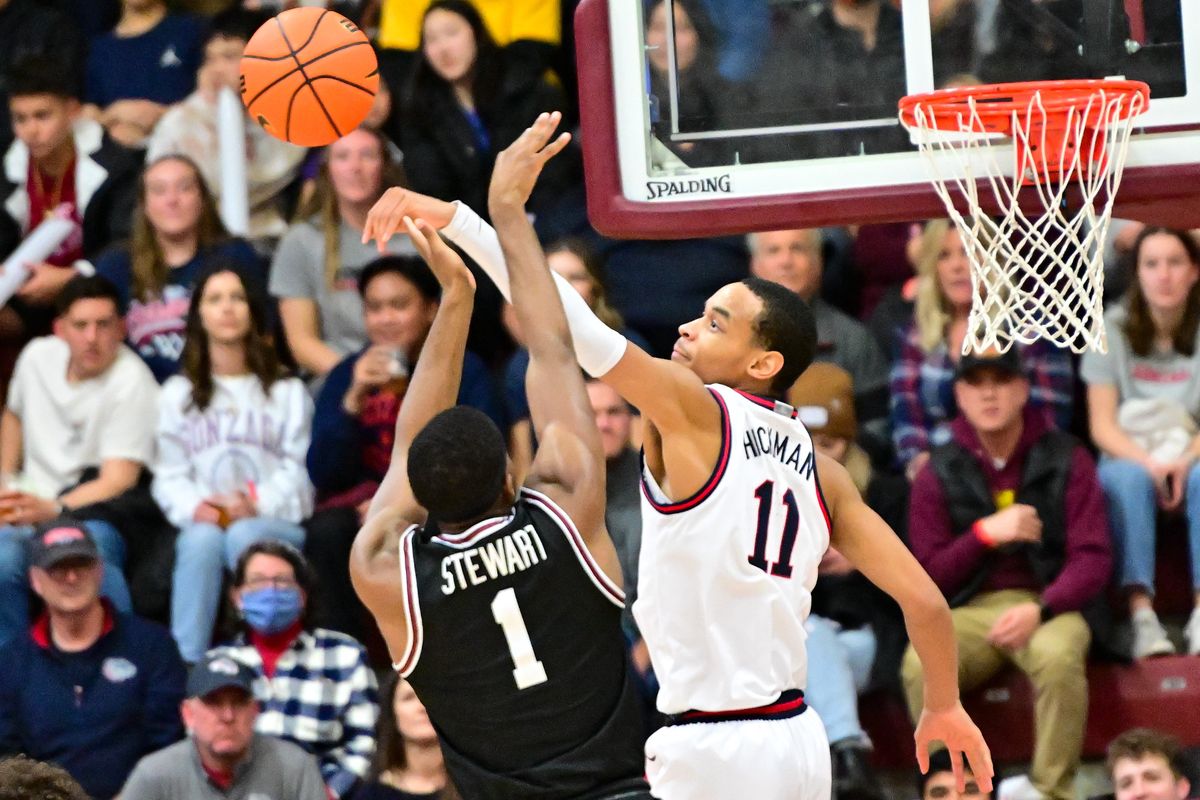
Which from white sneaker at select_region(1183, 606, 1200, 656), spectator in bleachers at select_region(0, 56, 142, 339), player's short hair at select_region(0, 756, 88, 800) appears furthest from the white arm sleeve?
spectator in bleachers at select_region(0, 56, 142, 339)

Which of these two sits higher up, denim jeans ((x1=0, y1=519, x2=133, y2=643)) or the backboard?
the backboard

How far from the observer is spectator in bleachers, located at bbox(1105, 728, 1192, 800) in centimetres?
655

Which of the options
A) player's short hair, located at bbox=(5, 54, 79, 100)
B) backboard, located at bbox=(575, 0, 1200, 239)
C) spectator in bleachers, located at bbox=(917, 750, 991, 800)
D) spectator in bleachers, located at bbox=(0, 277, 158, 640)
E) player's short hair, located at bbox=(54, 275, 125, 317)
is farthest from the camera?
player's short hair, located at bbox=(5, 54, 79, 100)

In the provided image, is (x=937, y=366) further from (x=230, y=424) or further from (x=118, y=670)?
(x=118, y=670)

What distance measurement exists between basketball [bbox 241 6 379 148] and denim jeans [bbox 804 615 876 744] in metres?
2.61

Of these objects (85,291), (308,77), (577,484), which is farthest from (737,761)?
(85,291)

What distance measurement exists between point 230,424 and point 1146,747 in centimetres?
376

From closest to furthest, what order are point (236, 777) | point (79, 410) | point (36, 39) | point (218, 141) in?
point (236, 777) < point (79, 410) < point (218, 141) < point (36, 39)

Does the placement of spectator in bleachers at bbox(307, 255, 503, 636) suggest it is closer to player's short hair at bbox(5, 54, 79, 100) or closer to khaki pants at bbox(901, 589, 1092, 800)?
khaki pants at bbox(901, 589, 1092, 800)

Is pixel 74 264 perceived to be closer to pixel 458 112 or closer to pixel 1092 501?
pixel 458 112

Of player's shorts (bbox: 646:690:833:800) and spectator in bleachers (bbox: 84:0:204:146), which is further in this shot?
spectator in bleachers (bbox: 84:0:204:146)

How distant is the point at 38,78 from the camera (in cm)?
906

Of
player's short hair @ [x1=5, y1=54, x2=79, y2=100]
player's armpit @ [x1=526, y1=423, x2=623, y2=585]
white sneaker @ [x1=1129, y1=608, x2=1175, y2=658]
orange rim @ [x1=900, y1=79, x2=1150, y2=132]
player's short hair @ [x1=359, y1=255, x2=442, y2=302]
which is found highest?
player's short hair @ [x1=5, y1=54, x2=79, y2=100]

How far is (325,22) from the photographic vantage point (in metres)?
5.54
